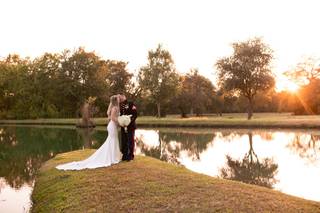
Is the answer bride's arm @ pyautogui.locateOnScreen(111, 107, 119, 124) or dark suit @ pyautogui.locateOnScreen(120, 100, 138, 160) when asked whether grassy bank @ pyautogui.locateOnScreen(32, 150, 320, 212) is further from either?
bride's arm @ pyautogui.locateOnScreen(111, 107, 119, 124)

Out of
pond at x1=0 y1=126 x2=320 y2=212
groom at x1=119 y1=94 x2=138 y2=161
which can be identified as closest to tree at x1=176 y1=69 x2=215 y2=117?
pond at x1=0 y1=126 x2=320 y2=212

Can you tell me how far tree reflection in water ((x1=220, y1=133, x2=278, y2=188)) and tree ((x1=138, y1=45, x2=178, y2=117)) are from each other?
47236 millimetres

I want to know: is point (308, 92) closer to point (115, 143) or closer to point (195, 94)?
point (195, 94)

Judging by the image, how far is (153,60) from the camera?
70250 millimetres

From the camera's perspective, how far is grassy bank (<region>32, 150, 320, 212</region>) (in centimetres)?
860

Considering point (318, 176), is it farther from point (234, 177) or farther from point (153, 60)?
point (153, 60)

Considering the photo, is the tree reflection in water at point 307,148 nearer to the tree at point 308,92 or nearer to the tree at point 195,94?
the tree at point 308,92

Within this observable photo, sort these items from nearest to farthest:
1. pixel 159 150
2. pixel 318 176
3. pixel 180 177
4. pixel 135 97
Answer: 1. pixel 180 177
2. pixel 318 176
3. pixel 159 150
4. pixel 135 97

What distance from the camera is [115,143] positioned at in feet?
50.6

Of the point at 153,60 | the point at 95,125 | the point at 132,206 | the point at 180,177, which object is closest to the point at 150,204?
the point at 132,206

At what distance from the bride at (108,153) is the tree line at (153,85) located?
42010 mm

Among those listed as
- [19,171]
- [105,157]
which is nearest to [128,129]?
[105,157]

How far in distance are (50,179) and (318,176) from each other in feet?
30.8

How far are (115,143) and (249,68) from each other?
140 feet
